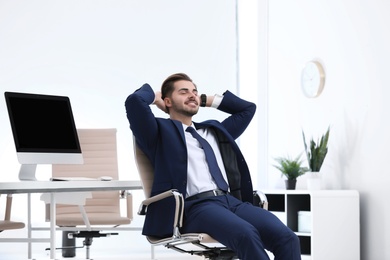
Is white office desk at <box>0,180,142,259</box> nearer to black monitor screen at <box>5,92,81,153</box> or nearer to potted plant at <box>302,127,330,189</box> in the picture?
black monitor screen at <box>5,92,81,153</box>

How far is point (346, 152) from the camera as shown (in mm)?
5969

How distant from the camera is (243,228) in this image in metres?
2.87

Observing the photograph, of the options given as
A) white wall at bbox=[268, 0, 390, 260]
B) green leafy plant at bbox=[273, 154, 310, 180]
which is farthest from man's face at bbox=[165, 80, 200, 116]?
green leafy plant at bbox=[273, 154, 310, 180]

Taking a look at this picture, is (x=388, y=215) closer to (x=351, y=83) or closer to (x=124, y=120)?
(x=351, y=83)

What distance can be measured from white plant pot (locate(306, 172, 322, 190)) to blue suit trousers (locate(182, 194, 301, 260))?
2.90m

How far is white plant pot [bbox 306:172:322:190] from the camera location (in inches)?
236

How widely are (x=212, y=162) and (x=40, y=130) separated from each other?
1.22 meters

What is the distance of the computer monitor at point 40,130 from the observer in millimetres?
3926

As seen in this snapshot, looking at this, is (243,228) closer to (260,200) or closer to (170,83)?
(260,200)

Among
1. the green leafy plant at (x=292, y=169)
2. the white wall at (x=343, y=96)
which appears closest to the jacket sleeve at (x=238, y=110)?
the white wall at (x=343, y=96)

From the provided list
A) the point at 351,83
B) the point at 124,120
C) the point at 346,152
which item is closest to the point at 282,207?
the point at 346,152

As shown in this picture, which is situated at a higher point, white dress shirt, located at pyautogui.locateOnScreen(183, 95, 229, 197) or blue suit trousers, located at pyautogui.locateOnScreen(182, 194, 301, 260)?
white dress shirt, located at pyautogui.locateOnScreen(183, 95, 229, 197)

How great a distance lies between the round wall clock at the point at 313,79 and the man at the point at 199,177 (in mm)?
2928

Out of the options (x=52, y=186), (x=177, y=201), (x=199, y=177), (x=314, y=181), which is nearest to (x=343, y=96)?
(x=314, y=181)
